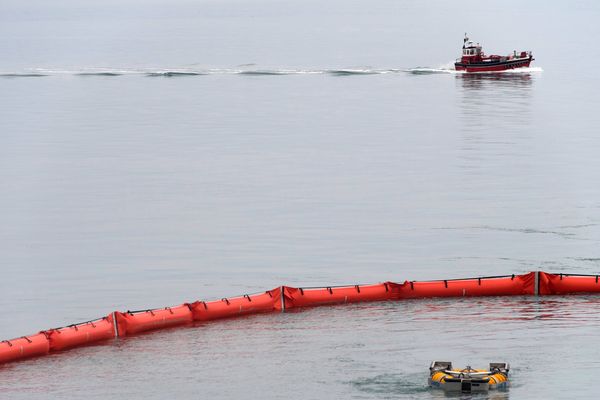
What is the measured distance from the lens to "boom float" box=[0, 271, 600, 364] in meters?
66.6

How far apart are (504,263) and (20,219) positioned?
45.2 meters

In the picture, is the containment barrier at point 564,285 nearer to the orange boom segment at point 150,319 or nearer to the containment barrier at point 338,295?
the containment barrier at point 338,295

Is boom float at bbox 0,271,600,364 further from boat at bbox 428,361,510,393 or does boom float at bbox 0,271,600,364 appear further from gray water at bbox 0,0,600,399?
boat at bbox 428,361,510,393

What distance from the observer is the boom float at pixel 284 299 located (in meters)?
66.6

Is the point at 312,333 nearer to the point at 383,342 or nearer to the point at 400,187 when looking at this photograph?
the point at 383,342

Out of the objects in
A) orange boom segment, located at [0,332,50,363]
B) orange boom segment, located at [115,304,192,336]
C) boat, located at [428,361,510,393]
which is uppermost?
orange boom segment, located at [115,304,192,336]

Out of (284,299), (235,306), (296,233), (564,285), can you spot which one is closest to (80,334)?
(235,306)

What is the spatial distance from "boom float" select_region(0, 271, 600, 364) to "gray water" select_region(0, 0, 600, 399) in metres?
0.93

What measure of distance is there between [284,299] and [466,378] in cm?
1817

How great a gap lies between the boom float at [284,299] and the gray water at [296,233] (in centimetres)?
93

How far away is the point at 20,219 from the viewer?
10550 cm

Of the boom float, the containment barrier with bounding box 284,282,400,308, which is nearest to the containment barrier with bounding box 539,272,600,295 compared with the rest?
the boom float

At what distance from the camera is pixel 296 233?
96812 mm

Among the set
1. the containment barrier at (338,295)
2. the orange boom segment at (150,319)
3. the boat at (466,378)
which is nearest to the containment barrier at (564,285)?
the containment barrier at (338,295)
